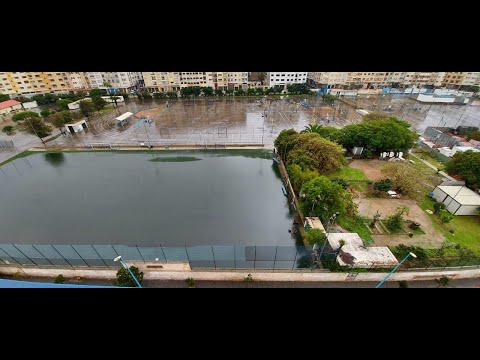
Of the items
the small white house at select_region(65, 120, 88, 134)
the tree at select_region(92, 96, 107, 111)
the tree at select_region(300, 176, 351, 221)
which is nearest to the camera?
the tree at select_region(300, 176, 351, 221)

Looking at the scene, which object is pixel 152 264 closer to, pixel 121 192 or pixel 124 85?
pixel 121 192

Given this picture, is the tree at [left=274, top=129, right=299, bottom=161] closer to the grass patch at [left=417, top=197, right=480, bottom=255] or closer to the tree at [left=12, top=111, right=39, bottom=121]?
the grass patch at [left=417, top=197, right=480, bottom=255]

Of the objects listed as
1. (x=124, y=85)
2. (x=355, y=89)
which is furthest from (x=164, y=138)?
(x=355, y=89)

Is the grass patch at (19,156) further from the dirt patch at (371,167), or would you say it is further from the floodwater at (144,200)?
the dirt patch at (371,167)

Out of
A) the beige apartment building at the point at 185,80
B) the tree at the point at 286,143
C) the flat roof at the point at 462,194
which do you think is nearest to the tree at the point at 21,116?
the beige apartment building at the point at 185,80

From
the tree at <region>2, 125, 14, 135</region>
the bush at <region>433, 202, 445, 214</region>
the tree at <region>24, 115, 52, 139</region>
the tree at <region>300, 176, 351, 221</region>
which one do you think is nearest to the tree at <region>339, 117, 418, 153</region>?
the bush at <region>433, 202, 445, 214</region>

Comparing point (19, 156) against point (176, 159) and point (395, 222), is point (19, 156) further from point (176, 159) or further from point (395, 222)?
point (395, 222)

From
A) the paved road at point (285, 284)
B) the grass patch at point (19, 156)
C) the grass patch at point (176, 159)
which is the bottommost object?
the paved road at point (285, 284)
